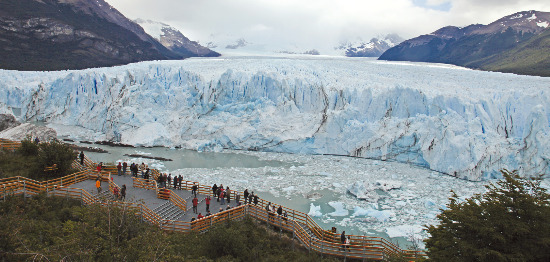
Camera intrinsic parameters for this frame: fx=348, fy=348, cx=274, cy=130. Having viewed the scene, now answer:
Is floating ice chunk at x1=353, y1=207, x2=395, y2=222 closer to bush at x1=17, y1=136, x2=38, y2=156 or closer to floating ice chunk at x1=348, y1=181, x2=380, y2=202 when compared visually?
floating ice chunk at x1=348, y1=181, x2=380, y2=202

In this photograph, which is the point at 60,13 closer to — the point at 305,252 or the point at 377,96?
the point at 377,96

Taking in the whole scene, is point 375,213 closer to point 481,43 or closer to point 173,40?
point 481,43

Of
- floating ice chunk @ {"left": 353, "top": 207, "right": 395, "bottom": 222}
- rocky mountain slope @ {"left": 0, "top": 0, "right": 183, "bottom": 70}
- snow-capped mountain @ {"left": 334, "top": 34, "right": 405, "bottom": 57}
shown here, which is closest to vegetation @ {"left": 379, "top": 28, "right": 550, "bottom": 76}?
snow-capped mountain @ {"left": 334, "top": 34, "right": 405, "bottom": 57}

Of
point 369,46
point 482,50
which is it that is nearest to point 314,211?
point 482,50

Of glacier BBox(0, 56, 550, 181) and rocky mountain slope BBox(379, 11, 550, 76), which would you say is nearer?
glacier BBox(0, 56, 550, 181)

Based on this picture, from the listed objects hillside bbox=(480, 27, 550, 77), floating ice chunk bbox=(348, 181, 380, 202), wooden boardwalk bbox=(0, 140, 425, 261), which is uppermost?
hillside bbox=(480, 27, 550, 77)

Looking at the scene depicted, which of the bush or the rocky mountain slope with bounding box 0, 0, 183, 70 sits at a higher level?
the rocky mountain slope with bounding box 0, 0, 183, 70

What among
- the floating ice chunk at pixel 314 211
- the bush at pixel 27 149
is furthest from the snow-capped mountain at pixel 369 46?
the bush at pixel 27 149
